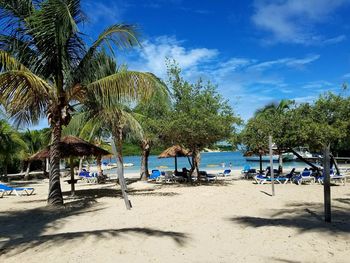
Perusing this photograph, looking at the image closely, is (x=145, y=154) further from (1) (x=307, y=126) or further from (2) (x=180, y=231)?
(2) (x=180, y=231)

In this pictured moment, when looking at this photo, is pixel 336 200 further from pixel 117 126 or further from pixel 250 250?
pixel 117 126

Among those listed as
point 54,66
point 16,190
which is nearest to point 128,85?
point 54,66

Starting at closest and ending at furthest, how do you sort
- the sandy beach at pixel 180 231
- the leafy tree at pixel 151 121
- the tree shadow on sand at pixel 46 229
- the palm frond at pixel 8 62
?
the sandy beach at pixel 180 231 < the tree shadow on sand at pixel 46 229 < the palm frond at pixel 8 62 < the leafy tree at pixel 151 121

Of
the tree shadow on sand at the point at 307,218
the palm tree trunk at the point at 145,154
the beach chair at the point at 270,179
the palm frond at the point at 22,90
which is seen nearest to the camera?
the tree shadow on sand at the point at 307,218

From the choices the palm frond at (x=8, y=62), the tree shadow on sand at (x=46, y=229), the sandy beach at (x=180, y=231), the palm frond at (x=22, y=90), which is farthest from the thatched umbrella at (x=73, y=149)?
the palm frond at (x=8, y=62)

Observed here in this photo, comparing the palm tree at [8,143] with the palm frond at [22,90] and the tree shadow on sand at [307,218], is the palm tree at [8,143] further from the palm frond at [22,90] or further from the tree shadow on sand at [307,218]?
the tree shadow on sand at [307,218]

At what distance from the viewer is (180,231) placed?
7.49 meters

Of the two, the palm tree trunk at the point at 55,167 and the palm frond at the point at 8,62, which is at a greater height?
the palm frond at the point at 8,62

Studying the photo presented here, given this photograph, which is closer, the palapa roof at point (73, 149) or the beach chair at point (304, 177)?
the palapa roof at point (73, 149)

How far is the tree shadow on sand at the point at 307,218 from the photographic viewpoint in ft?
23.9

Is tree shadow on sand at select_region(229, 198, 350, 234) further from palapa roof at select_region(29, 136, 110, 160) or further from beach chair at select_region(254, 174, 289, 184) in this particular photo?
palapa roof at select_region(29, 136, 110, 160)

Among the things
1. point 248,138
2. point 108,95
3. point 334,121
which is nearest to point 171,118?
point 248,138

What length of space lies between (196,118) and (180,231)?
10.1 meters

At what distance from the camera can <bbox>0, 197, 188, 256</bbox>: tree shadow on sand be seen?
608 cm
